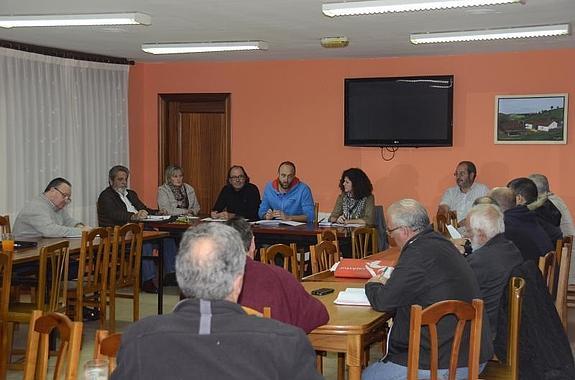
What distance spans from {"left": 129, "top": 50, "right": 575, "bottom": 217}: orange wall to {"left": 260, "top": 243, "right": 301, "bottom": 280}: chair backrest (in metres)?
4.78

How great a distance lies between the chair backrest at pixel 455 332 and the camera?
323 centimetres

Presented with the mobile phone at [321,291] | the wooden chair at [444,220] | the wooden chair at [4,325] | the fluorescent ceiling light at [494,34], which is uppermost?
the fluorescent ceiling light at [494,34]

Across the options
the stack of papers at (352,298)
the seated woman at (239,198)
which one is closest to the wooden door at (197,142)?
the seated woman at (239,198)

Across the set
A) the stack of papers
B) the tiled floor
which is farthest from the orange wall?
the stack of papers

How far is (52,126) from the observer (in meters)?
9.26

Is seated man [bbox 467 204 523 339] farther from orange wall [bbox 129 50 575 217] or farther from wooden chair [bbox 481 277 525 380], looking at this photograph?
orange wall [bbox 129 50 575 217]

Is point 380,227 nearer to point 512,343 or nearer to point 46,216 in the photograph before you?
point 46,216

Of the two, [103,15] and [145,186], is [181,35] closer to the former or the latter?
[103,15]

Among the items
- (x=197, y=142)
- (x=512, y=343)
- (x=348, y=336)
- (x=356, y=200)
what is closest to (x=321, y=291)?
(x=348, y=336)

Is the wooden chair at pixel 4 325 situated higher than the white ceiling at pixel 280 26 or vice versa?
the white ceiling at pixel 280 26

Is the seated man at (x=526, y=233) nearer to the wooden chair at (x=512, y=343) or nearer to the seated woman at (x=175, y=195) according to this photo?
the wooden chair at (x=512, y=343)

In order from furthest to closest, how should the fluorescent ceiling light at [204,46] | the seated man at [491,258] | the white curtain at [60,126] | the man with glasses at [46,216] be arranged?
the white curtain at [60,126] → the fluorescent ceiling light at [204,46] → the man with glasses at [46,216] → the seated man at [491,258]

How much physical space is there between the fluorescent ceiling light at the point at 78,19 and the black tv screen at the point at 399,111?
3465 mm

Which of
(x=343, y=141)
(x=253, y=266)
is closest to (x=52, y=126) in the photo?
(x=343, y=141)
